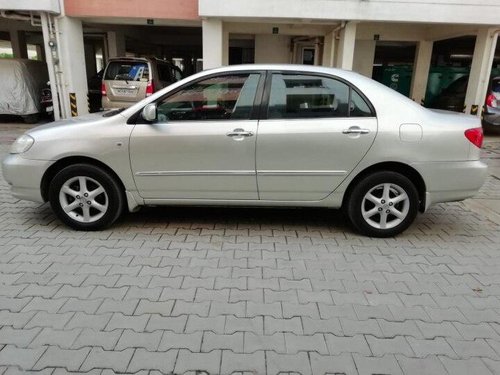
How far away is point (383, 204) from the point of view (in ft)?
13.3

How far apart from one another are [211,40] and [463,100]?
757 centimetres

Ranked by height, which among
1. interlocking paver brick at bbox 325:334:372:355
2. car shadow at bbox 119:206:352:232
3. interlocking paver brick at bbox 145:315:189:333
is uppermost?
interlocking paver brick at bbox 145:315:189:333

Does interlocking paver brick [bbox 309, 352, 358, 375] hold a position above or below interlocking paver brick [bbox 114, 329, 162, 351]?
below

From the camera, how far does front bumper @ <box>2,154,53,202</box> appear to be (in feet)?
13.3

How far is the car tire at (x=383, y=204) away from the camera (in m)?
4.01

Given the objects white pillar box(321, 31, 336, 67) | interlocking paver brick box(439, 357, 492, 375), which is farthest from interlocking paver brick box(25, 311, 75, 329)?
white pillar box(321, 31, 336, 67)

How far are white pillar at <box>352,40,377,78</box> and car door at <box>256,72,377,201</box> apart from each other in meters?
10.8

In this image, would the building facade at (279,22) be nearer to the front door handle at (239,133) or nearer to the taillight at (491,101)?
the taillight at (491,101)

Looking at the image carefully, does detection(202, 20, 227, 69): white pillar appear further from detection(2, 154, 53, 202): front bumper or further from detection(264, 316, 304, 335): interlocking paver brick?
detection(264, 316, 304, 335): interlocking paver brick

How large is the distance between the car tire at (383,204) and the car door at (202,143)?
1.04 metres

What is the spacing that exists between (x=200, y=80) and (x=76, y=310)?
2389mm

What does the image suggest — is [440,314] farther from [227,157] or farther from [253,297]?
[227,157]

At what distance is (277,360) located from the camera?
2387 mm

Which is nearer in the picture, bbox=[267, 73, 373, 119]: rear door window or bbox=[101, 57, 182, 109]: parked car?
bbox=[267, 73, 373, 119]: rear door window
